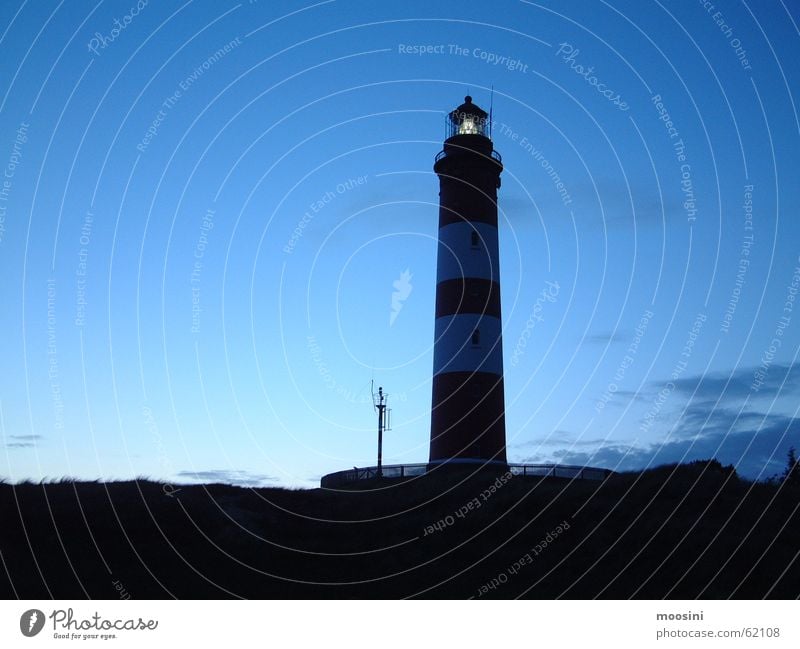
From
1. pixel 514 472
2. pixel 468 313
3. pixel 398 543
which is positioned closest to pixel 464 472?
pixel 514 472

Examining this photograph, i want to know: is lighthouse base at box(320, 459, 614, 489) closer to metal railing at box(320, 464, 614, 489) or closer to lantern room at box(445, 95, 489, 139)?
metal railing at box(320, 464, 614, 489)

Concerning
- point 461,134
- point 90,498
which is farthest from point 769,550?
point 461,134

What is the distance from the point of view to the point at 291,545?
1955 cm

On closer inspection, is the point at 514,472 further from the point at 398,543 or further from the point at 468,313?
the point at 398,543

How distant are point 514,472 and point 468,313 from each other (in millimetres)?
6475

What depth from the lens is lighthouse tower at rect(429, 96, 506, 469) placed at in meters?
30.9

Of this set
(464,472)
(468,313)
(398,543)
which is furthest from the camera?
(468,313)

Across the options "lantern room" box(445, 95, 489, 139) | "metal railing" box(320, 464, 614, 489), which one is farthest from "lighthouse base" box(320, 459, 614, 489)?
"lantern room" box(445, 95, 489, 139)

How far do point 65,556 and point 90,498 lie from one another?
4468mm

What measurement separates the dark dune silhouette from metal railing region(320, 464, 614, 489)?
4.24 m

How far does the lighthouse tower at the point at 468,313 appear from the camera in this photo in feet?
101

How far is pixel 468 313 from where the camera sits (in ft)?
105
